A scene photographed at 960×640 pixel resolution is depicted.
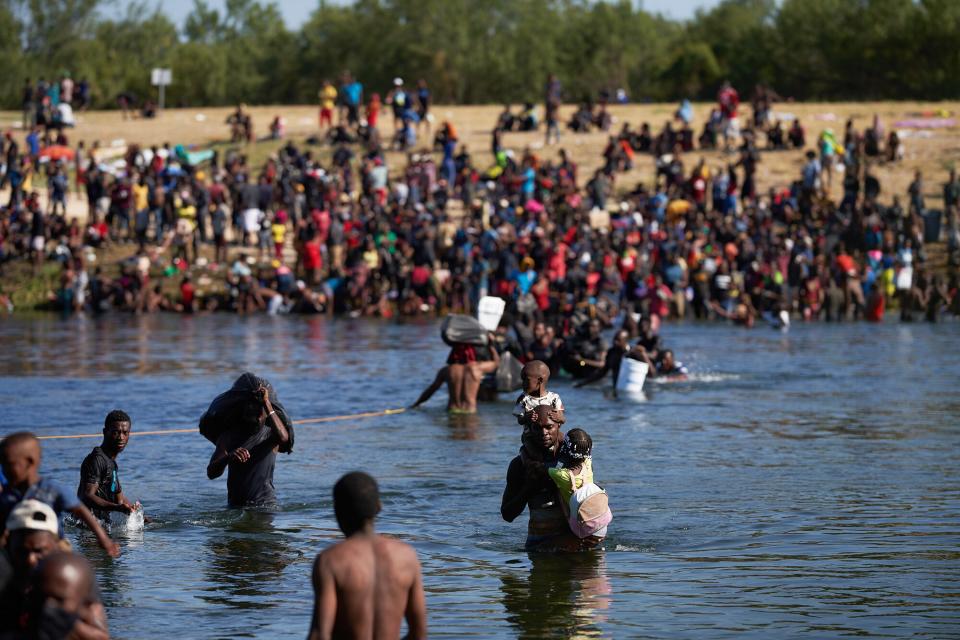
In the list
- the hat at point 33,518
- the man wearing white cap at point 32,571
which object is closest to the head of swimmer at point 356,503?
the man wearing white cap at point 32,571

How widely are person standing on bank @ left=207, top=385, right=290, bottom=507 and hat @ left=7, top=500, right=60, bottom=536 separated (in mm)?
4732

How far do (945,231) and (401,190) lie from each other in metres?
14.7

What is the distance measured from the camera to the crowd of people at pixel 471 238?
3941cm

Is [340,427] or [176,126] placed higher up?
[176,126]

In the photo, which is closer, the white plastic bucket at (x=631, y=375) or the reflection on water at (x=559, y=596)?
the reflection on water at (x=559, y=596)

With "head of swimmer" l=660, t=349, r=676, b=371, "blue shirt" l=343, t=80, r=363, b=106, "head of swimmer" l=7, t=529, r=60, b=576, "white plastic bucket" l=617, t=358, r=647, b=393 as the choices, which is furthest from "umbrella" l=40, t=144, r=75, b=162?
"head of swimmer" l=7, t=529, r=60, b=576

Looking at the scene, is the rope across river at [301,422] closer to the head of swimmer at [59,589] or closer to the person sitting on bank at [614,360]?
the person sitting on bank at [614,360]

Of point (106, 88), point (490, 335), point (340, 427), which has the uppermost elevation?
point (106, 88)

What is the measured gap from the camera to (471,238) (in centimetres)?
4038

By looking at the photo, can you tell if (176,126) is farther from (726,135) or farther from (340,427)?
(340,427)

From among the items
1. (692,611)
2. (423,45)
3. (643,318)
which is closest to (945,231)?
(643,318)

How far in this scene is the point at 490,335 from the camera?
20016 millimetres

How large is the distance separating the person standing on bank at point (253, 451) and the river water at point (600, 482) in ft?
1.17

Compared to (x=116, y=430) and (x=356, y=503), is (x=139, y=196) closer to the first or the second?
(x=116, y=430)
